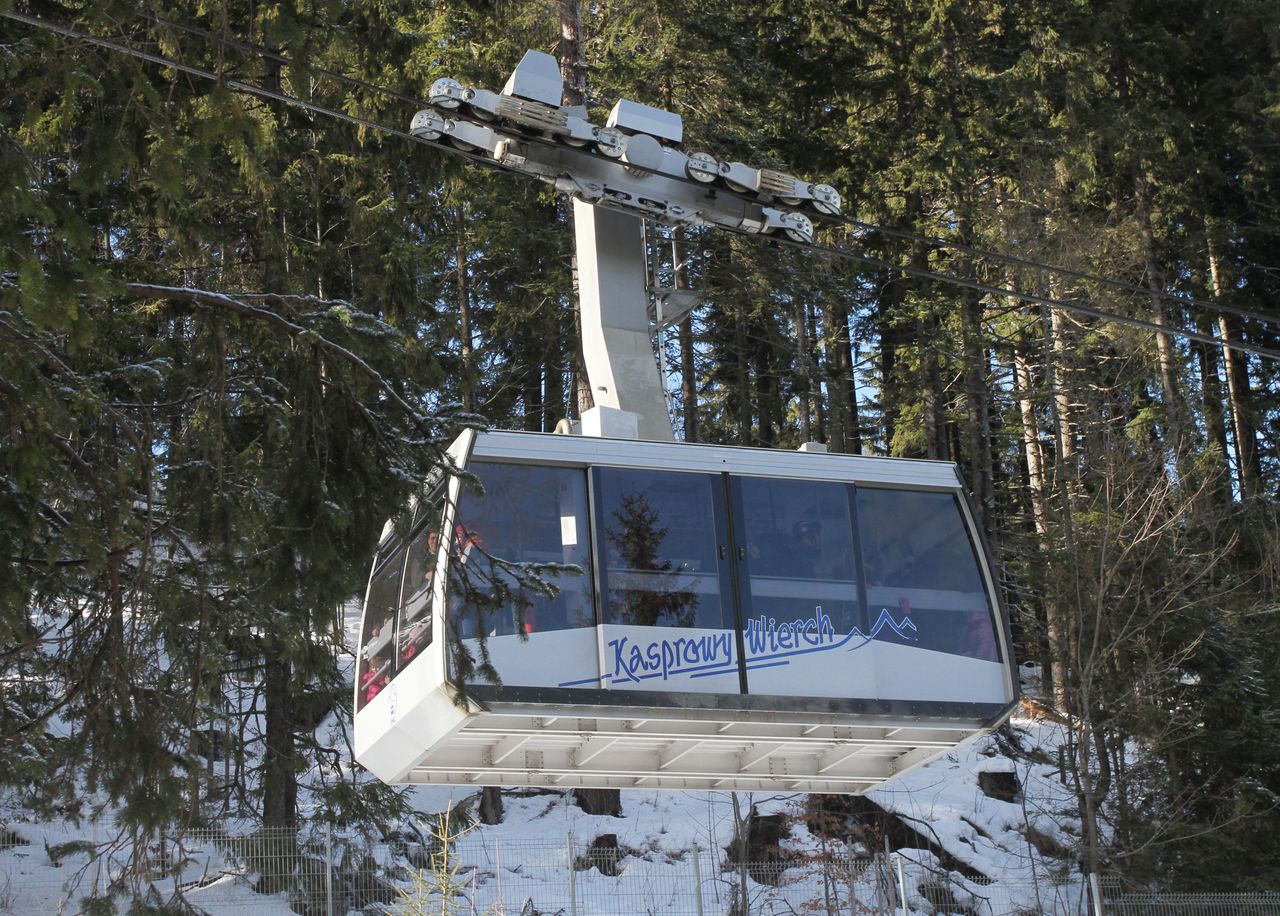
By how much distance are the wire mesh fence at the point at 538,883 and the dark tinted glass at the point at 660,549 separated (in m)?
3.96

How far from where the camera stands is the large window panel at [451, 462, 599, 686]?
8664 millimetres

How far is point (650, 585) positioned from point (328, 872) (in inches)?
246

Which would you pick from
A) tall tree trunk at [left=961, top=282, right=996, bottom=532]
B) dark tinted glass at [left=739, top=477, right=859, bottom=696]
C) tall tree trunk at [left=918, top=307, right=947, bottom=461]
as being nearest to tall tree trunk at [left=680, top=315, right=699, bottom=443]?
tall tree trunk at [left=918, top=307, right=947, bottom=461]

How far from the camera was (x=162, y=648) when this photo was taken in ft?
28.3

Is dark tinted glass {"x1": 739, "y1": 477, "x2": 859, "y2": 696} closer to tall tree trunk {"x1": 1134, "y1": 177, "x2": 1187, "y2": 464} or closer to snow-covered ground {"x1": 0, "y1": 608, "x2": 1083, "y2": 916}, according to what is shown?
snow-covered ground {"x1": 0, "y1": 608, "x2": 1083, "y2": 916}

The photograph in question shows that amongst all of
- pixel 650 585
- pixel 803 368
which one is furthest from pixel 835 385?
pixel 650 585

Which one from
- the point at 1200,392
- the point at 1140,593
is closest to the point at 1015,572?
the point at 1140,593

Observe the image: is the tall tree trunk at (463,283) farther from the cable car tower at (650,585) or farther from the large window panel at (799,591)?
the large window panel at (799,591)

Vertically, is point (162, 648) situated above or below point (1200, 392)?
below

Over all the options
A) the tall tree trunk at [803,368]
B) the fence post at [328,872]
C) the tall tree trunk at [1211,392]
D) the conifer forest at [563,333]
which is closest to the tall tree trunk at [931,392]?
the conifer forest at [563,333]

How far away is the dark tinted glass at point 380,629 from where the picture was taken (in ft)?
30.8

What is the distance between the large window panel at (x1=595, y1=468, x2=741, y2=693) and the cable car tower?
13 mm

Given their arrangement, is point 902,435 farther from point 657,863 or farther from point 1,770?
point 1,770

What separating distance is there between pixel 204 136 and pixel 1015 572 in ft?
52.3
